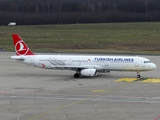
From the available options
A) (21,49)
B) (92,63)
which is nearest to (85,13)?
(21,49)

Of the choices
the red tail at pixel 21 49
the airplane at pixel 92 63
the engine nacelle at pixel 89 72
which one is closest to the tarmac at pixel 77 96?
the engine nacelle at pixel 89 72

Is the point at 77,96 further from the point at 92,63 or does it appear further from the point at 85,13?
the point at 85,13

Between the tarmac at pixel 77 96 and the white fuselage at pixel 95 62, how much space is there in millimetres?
1665

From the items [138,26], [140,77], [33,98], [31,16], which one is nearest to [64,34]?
[138,26]

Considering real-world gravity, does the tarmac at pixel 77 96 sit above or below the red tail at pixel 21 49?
below

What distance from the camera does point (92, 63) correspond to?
53156mm

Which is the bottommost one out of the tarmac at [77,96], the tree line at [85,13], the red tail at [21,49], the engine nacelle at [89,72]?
the tarmac at [77,96]

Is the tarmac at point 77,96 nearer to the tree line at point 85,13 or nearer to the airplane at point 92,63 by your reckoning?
the airplane at point 92,63

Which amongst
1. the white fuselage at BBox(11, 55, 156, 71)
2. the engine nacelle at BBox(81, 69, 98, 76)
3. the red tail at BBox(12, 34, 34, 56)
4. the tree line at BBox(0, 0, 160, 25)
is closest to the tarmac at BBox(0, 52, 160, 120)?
the engine nacelle at BBox(81, 69, 98, 76)

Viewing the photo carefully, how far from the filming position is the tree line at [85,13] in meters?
176

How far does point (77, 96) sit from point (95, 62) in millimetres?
13704

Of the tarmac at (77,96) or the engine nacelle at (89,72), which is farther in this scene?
the engine nacelle at (89,72)

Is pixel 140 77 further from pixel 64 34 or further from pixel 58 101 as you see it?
pixel 64 34

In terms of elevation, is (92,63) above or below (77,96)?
above
